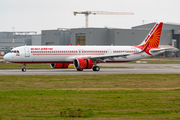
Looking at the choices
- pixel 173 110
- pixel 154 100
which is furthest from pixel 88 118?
pixel 154 100

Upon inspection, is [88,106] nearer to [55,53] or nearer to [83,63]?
[83,63]

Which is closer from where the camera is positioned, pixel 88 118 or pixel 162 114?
pixel 88 118

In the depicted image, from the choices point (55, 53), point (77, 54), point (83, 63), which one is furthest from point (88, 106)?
point (77, 54)

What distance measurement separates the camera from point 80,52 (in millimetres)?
44281

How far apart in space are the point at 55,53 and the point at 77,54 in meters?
3.58

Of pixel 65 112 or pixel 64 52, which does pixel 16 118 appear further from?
pixel 64 52

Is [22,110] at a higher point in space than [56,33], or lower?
lower

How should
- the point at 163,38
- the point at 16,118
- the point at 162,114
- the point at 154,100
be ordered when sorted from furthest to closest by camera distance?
the point at 163,38, the point at 154,100, the point at 162,114, the point at 16,118

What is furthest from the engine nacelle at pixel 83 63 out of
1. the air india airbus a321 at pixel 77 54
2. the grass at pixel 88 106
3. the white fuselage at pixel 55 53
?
the grass at pixel 88 106

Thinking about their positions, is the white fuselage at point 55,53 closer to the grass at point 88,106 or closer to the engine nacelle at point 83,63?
the engine nacelle at point 83,63

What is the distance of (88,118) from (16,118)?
3003mm

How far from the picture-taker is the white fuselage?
4067cm

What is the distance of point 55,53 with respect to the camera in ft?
138

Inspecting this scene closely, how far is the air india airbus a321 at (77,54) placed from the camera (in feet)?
134
